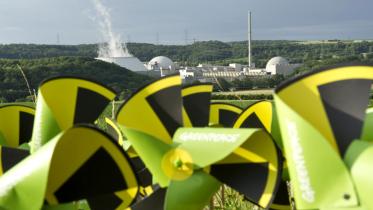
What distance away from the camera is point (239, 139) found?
3.06 feet

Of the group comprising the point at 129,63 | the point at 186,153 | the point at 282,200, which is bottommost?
the point at 129,63

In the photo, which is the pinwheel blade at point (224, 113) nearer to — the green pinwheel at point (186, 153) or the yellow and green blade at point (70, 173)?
the green pinwheel at point (186, 153)

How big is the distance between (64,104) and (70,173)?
0.21 m

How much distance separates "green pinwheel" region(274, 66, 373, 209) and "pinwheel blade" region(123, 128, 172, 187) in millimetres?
321

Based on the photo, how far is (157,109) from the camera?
3.62 ft

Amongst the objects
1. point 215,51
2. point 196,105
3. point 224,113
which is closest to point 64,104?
point 196,105

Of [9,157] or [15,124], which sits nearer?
[9,157]

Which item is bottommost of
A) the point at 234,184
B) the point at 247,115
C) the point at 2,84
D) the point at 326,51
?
the point at 326,51

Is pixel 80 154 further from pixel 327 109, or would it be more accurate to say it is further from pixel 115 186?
pixel 327 109

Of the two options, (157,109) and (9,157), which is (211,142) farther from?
(9,157)

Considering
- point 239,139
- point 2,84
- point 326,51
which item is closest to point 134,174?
point 239,139

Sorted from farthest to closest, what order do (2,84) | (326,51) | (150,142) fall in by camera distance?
(326,51)
(2,84)
(150,142)

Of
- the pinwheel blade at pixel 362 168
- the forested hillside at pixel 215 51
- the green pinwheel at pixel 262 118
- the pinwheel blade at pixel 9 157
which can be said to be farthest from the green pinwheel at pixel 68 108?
the forested hillside at pixel 215 51

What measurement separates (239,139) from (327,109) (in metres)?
0.18
